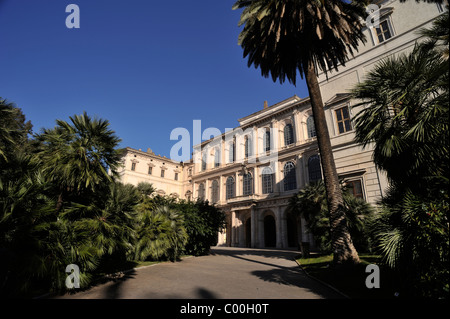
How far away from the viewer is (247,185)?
120 ft

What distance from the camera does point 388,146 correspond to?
6664 mm

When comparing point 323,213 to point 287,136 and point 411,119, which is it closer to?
point 411,119

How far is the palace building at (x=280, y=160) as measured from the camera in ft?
61.5

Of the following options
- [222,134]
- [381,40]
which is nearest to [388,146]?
[381,40]

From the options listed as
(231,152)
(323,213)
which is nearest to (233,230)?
(231,152)

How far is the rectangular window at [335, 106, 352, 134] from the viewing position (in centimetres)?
2086

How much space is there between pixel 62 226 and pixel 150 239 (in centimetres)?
741

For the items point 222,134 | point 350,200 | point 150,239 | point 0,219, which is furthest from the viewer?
point 222,134

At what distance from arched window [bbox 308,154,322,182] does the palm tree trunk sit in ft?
61.6

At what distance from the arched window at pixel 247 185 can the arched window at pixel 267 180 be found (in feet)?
7.56

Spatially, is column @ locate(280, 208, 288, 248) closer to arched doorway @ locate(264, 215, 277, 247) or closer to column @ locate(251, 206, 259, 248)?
arched doorway @ locate(264, 215, 277, 247)
